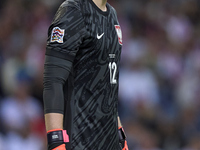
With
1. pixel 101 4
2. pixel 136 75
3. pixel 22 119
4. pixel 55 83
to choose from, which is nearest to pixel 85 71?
pixel 55 83

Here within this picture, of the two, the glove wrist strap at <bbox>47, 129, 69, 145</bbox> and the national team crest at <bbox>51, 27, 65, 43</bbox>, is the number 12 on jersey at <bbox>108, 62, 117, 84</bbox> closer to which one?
the national team crest at <bbox>51, 27, 65, 43</bbox>

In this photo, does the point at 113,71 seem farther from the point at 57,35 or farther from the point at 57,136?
the point at 57,136

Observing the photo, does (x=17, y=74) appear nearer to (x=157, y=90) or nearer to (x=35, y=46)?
(x=35, y=46)

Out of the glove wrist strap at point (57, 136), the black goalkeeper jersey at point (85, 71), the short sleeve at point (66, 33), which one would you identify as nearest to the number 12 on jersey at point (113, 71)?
the black goalkeeper jersey at point (85, 71)

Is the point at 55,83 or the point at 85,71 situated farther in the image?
the point at 85,71

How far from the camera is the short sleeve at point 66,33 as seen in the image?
2.39 meters

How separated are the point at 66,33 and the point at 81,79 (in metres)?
0.30

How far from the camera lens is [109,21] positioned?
275cm

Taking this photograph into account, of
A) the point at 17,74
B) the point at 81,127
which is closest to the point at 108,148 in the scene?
the point at 81,127

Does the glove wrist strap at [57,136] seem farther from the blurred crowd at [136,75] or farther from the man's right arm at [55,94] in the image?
the blurred crowd at [136,75]

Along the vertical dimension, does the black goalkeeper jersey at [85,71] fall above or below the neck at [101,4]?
below

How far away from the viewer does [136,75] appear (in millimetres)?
7254

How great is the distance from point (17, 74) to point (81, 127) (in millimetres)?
4096

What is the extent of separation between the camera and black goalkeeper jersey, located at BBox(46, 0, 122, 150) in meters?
2.42
